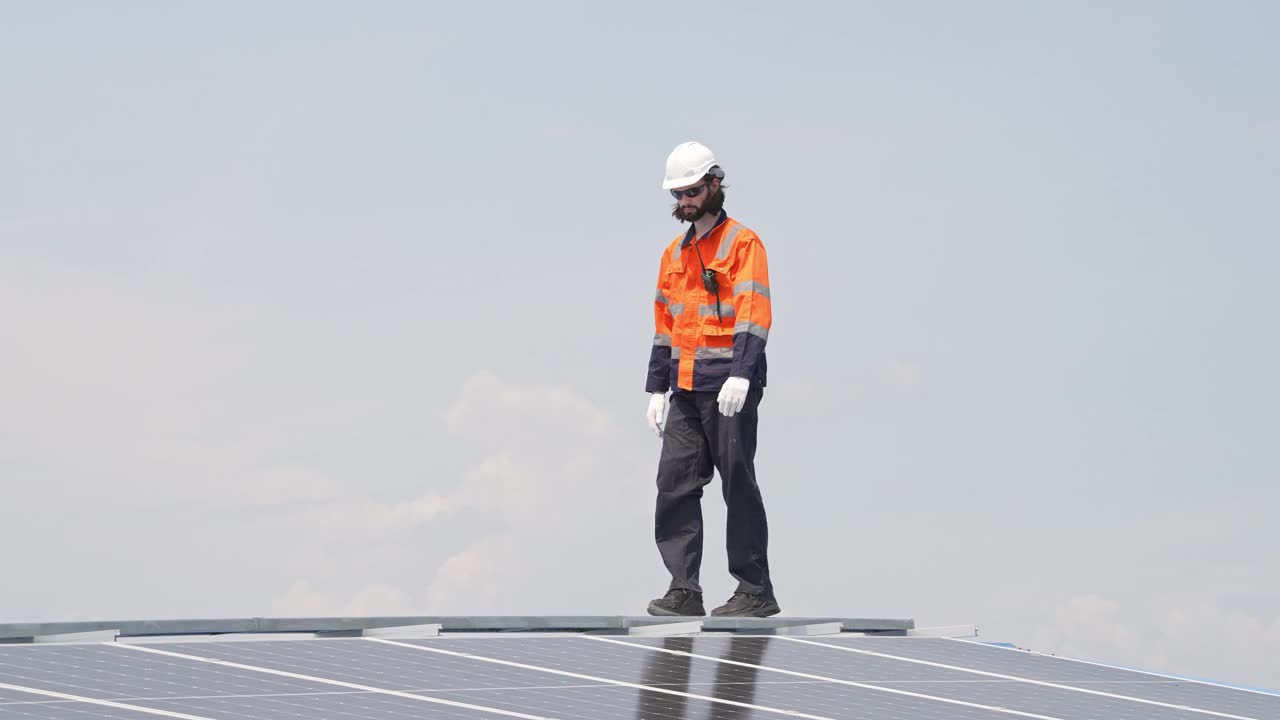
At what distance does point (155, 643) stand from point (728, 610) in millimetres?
3607

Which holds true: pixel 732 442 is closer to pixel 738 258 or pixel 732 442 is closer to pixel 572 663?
pixel 738 258

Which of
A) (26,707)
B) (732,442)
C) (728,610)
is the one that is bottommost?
(26,707)

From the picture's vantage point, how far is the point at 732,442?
10586 mm

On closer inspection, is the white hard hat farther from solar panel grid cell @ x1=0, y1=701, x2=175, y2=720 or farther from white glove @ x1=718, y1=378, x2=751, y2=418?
solar panel grid cell @ x1=0, y1=701, x2=175, y2=720

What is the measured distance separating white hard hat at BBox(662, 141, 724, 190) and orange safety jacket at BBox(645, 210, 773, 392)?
285 millimetres

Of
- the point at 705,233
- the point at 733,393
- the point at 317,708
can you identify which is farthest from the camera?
the point at 705,233

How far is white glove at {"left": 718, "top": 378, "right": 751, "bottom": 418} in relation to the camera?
10.4 metres

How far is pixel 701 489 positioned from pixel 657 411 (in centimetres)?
54

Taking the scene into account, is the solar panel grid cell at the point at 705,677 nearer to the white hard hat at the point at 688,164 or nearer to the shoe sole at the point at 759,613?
the shoe sole at the point at 759,613

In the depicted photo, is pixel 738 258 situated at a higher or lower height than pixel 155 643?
higher

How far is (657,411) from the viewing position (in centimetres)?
1109

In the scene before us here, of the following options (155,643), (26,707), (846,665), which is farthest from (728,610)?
(26,707)

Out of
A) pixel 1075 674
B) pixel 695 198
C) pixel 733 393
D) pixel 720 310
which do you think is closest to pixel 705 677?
pixel 1075 674

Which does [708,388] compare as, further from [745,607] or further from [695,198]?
[745,607]
